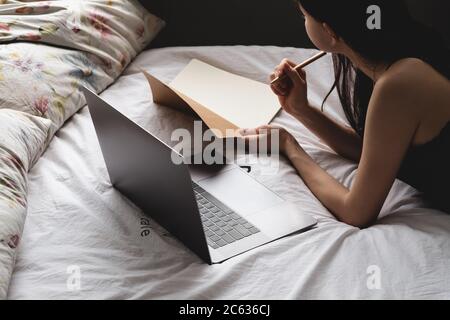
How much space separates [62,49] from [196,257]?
0.77m

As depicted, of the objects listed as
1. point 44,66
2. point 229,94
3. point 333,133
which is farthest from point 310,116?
point 44,66

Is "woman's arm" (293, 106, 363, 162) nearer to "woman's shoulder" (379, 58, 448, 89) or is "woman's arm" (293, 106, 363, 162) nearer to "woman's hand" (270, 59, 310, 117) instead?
"woman's hand" (270, 59, 310, 117)

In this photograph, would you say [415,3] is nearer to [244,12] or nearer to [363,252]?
[244,12]

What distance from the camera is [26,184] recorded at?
3.94ft

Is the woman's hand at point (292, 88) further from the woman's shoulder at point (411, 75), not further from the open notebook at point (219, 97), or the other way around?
the woman's shoulder at point (411, 75)

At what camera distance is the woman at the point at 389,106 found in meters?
1.09

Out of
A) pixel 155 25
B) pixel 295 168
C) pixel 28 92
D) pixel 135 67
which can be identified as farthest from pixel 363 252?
pixel 155 25

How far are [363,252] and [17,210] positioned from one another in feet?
2.04

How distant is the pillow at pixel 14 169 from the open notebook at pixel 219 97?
29 cm

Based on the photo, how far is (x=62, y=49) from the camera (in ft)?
5.15

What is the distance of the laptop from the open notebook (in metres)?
0.16

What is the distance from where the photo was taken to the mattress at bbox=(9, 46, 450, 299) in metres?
1.00

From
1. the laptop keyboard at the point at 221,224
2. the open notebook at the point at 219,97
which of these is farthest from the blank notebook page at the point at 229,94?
the laptop keyboard at the point at 221,224

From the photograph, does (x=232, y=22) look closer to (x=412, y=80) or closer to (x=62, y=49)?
(x=62, y=49)
